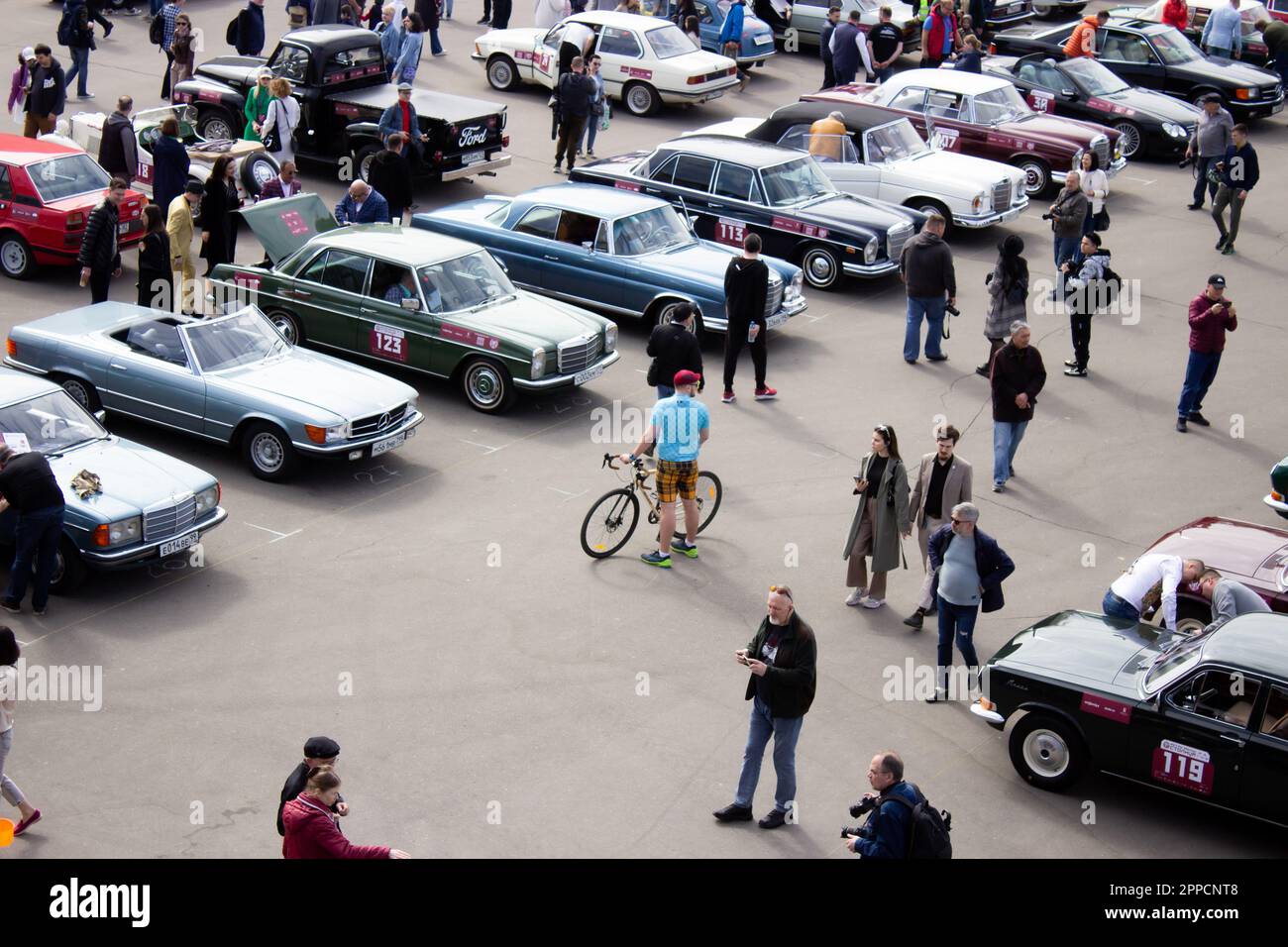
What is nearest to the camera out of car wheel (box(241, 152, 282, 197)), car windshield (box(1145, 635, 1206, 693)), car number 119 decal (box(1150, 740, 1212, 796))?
car number 119 decal (box(1150, 740, 1212, 796))

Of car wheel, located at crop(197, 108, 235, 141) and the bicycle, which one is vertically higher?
car wheel, located at crop(197, 108, 235, 141)

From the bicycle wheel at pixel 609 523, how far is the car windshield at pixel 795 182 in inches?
311

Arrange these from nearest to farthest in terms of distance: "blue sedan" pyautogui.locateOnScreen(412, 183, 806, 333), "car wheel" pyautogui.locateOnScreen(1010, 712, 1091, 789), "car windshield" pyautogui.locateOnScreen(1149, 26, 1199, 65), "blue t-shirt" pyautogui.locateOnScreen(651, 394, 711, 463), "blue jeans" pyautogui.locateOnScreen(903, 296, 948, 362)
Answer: "car wheel" pyautogui.locateOnScreen(1010, 712, 1091, 789)
"blue t-shirt" pyautogui.locateOnScreen(651, 394, 711, 463)
"blue jeans" pyautogui.locateOnScreen(903, 296, 948, 362)
"blue sedan" pyautogui.locateOnScreen(412, 183, 806, 333)
"car windshield" pyautogui.locateOnScreen(1149, 26, 1199, 65)

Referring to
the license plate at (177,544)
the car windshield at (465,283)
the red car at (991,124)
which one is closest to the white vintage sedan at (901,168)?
the red car at (991,124)

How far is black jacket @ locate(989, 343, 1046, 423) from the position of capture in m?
14.0

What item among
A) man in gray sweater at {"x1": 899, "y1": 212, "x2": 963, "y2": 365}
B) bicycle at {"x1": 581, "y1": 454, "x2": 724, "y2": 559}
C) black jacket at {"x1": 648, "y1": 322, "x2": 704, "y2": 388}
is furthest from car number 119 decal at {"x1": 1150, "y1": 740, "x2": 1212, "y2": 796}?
man in gray sweater at {"x1": 899, "y1": 212, "x2": 963, "y2": 365}

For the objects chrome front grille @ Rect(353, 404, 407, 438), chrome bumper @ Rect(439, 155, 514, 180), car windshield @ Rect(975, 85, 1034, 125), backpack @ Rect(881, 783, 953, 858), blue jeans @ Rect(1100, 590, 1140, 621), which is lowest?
chrome front grille @ Rect(353, 404, 407, 438)

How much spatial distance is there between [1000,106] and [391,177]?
33.5ft

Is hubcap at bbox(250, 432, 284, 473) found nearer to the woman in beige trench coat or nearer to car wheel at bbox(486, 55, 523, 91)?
the woman in beige trench coat

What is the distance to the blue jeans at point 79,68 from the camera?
2509 cm

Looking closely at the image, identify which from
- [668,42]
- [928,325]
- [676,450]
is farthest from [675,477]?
[668,42]

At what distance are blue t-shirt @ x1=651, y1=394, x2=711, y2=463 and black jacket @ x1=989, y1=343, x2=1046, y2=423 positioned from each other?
320cm
